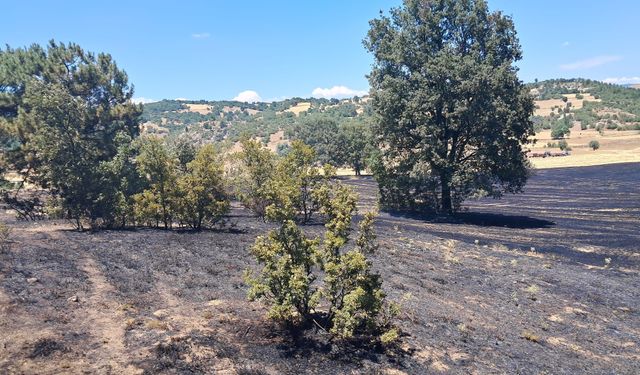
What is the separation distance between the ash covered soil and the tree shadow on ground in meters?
4.43

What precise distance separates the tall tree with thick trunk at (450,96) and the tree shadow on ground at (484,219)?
206 centimetres

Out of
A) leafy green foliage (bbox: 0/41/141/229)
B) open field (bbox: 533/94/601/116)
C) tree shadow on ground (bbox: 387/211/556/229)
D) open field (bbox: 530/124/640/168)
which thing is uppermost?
open field (bbox: 533/94/601/116)

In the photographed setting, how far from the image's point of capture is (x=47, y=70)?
43.6 metres

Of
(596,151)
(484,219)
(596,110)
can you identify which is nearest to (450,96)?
(484,219)

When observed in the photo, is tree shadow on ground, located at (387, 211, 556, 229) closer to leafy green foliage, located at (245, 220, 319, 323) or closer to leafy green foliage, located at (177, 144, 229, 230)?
leafy green foliage, located at (177, 144, 229, 230)

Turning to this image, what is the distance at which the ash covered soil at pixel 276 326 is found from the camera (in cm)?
1140

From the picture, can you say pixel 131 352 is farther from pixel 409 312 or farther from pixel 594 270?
pixel 594 270

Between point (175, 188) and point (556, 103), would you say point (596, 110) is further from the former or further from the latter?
point (175, 188)

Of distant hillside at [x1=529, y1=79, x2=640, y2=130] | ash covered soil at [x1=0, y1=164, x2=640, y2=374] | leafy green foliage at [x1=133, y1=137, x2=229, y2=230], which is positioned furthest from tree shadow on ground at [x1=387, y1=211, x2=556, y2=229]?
distant hillside at [x1=529, y1=79, x2=640, y2=130]

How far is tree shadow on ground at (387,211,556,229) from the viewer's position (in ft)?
113

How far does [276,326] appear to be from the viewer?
13188mm

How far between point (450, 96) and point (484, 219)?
34.9 feet

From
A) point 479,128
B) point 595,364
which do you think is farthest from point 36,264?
point 479,128

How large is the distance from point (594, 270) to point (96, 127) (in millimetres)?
43086
